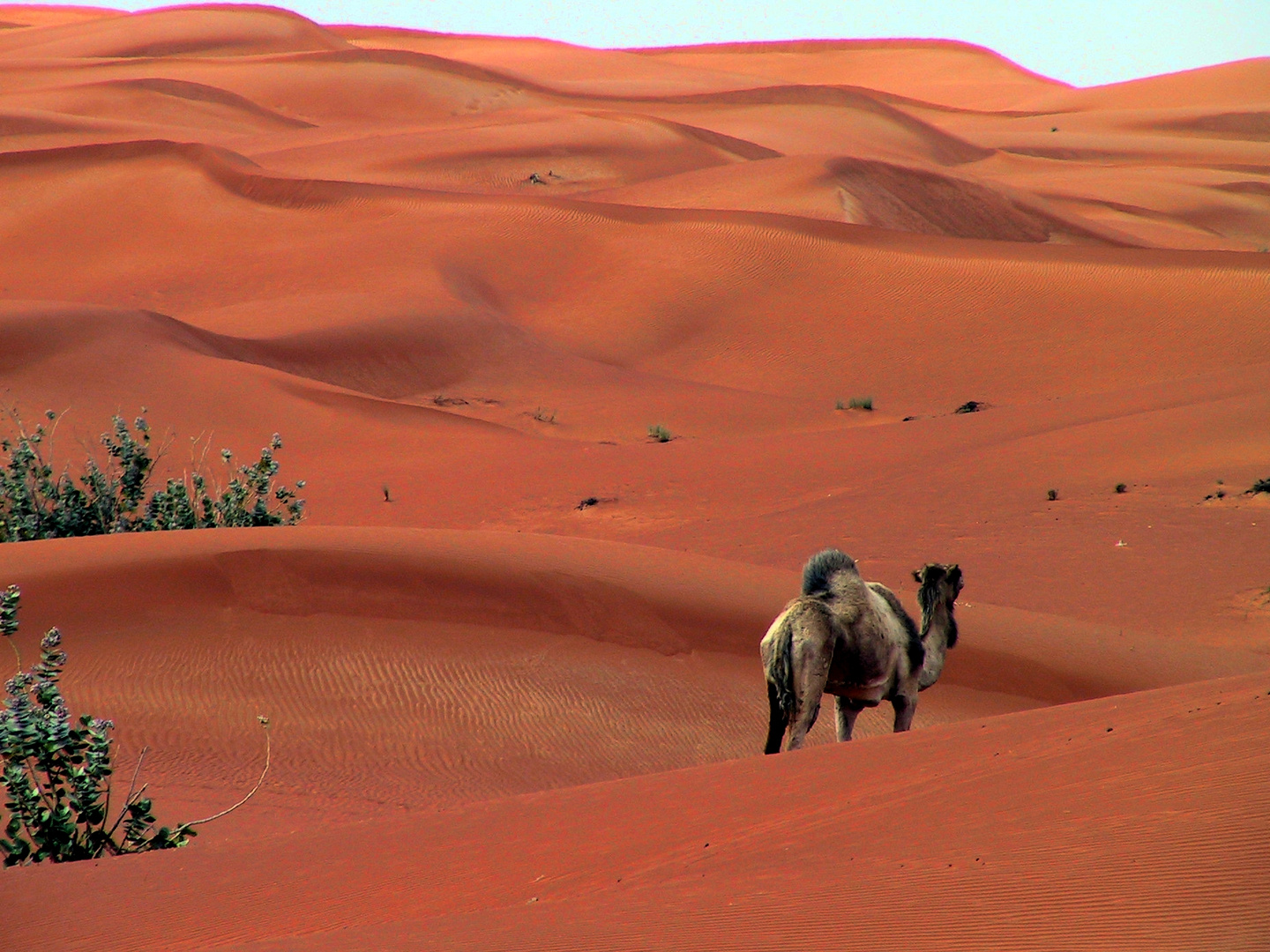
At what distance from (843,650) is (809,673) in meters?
0.32

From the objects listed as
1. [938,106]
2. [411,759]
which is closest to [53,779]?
[411,759]

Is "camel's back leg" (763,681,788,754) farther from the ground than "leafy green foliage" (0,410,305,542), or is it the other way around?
"camel's back leg" (763,681,788,754)

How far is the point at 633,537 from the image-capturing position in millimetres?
16016

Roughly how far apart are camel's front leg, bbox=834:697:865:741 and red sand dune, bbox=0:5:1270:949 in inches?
48.8

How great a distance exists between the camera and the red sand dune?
12.9ft

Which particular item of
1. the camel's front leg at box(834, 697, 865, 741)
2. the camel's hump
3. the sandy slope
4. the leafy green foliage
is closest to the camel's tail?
the camel's hump

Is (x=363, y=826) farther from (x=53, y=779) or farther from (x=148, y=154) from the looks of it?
(x=148, y=154)

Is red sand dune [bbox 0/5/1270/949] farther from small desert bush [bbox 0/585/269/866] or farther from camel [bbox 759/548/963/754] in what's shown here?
camel [bbox 759/548/963/754]

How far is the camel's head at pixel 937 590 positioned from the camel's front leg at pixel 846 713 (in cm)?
57

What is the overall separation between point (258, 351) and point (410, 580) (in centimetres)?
1549

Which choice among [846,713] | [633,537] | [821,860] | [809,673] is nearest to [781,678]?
[809,673]

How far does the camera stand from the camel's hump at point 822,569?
6.95 m

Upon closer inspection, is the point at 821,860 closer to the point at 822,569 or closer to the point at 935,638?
the point at 822,569

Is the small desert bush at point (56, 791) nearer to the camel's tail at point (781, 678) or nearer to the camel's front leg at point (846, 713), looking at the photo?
the camel's tail at point (781, 678)
